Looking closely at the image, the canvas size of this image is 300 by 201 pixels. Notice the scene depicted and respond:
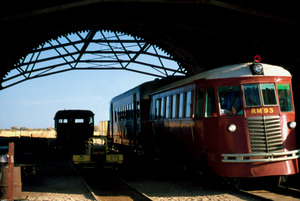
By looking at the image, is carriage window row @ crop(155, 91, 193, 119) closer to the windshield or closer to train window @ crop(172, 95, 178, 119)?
train window @ crop(172, 95, 178, 119)

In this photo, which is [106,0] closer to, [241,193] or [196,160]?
[196,160]

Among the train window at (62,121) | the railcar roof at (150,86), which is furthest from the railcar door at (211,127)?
the train window at (62,121)

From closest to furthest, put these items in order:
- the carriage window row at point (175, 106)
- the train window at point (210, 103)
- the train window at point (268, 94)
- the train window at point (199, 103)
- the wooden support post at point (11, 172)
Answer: the wooden support post at point (11, 172) → the train window at point (268, 94) → the train window at point (210, 103) → the train window at point (199, 103) → the carriage window row at point (175, 106)

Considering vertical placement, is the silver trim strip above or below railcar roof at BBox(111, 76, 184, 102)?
below

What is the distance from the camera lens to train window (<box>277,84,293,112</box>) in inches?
390

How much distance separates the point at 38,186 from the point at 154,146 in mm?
4850

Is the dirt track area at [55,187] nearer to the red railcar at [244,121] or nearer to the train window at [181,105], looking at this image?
the red railcar at [244,121]

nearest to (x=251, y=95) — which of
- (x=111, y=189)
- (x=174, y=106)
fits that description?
(x=174, y=106)

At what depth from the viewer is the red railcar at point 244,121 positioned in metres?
9.33

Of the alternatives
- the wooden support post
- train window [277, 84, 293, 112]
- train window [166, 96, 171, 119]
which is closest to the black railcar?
train window [166, 96, 171, 119]

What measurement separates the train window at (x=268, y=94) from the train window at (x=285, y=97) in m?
0.20

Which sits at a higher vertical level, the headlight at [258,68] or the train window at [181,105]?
the headlight at [258,68]

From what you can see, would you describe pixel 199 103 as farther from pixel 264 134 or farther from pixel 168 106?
pixel 168 106

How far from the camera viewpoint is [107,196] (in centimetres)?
1046
